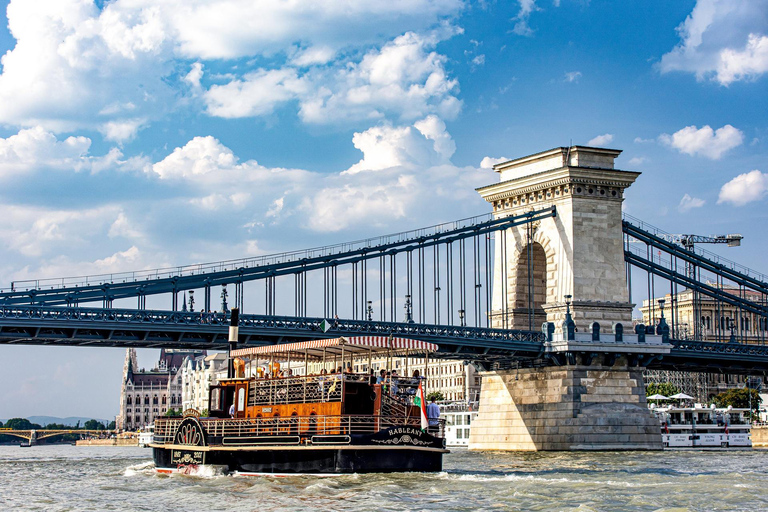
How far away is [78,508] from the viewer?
33125 mm

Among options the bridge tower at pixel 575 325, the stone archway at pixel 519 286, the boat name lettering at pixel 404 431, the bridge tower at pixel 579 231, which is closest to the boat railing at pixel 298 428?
the boat name lettering at pixel 404 431

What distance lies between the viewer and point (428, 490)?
34719 mm

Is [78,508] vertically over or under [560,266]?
under

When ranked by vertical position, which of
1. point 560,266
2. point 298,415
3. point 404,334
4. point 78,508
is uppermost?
point 560,266

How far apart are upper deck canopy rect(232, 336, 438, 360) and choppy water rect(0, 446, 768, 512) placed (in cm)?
467

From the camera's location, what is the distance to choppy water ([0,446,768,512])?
31.7m

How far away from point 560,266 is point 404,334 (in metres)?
11.6

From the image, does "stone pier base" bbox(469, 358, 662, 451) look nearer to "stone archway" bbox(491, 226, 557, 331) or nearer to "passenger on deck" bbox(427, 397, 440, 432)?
"stone archway" bbox(491, 226, 557, 331)

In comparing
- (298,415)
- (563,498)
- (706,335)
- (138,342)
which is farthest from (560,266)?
(706,335)

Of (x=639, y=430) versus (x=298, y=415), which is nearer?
(x=298, y=415)

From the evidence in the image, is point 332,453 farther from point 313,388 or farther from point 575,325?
point 575,325

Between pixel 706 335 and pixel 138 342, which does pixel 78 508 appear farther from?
pixel 706 335

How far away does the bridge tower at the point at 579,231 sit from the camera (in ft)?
220

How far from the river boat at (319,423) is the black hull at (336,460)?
33mm
